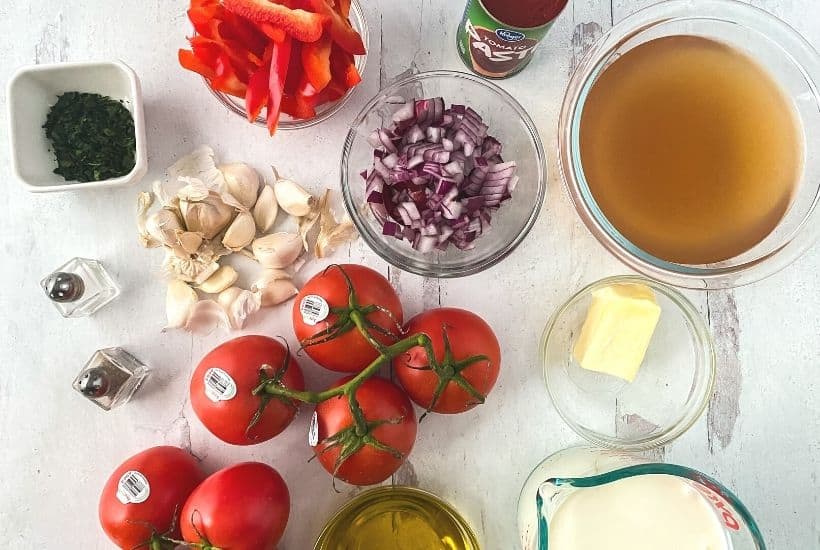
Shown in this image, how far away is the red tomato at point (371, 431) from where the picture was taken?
3.00ft

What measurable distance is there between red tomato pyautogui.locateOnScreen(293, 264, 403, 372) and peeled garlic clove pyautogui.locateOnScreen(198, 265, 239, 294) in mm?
162

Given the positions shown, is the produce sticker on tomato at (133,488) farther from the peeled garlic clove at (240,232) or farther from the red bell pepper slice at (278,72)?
A: the red bell pepper slice at (278,72)

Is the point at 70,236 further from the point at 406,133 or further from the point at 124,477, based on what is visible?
the point at 406,133

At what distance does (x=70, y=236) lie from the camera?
3.62 feet

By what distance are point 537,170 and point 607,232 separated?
175 mm

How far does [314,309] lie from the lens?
900 millimetres

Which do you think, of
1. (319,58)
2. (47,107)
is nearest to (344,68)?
(319,58)

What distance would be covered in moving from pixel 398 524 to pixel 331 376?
10.0 inches

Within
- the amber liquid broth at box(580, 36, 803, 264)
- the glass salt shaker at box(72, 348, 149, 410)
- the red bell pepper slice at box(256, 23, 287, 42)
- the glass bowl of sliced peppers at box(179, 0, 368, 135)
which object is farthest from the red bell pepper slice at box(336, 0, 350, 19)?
the glass salt shaker at box(72, 348, 149, 410)

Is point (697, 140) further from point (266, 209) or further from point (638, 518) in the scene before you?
point (266, 209)

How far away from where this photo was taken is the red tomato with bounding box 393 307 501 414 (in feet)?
3.04

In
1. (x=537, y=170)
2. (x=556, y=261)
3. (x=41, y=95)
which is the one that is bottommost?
(x=41, y=95)

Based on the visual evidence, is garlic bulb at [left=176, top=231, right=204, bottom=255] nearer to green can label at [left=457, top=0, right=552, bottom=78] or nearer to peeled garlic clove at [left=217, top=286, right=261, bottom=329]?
peeled garlic clove at [left=217, top=286, right=261, bottom=329]

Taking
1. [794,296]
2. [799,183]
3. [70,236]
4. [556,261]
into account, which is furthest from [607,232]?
[70,236]
